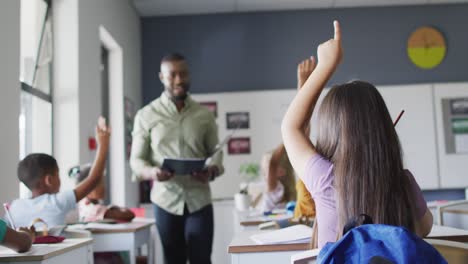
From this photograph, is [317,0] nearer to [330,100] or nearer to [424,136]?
[424,136]

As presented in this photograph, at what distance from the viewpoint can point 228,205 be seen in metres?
6.21

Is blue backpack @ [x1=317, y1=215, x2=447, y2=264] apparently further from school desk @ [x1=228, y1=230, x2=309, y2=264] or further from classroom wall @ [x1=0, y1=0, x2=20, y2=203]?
classroom wall @ [x1=0, y1=0, x2=20, y2=203]

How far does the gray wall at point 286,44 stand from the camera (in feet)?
22.1

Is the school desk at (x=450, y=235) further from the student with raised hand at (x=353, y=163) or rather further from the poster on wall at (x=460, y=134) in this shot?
the poster on wall at (x=460, y=134)

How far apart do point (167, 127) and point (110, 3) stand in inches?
108

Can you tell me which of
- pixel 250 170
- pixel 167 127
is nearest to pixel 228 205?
pixel 250 170

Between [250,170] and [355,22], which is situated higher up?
[355,22]

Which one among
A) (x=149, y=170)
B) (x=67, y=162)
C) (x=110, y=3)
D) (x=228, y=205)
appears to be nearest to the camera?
(x=149, y=170)

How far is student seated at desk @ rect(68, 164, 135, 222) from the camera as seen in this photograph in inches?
137

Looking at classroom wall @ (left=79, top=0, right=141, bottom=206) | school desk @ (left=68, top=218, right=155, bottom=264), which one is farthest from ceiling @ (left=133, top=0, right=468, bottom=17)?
school desk @ (left=68, top=218, right=155, bottom=264)

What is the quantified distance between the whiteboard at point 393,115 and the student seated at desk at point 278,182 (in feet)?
7.52

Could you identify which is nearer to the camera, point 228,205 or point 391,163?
point 391,163

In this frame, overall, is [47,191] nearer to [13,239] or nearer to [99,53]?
[13,239]

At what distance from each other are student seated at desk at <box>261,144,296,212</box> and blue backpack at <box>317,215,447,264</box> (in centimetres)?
285
